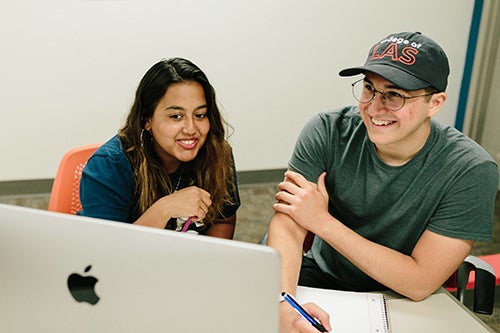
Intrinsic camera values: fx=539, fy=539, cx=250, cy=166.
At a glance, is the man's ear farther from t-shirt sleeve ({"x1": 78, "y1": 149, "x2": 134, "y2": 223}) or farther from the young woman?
t-shirt sleeve ({"x1": 78, "y1": 149, "x2": 134, "y2": 223})

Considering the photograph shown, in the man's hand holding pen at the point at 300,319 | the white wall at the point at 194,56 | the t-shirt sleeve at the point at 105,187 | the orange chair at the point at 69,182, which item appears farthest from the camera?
the white wall at the point at 194,56

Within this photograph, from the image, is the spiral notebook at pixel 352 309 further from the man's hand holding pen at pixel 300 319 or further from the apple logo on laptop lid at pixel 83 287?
the apple logo on laptop lid at pixel 83 287

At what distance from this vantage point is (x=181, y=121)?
156 centimetres

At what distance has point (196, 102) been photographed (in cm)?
155

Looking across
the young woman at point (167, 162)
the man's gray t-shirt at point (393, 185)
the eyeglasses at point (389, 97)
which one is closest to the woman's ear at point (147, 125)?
the young woman at point (167, 162)

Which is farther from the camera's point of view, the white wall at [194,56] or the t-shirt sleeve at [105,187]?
the white wall at [194,56]

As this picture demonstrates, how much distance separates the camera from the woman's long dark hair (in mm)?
1536

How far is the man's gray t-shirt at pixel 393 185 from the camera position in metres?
1.39

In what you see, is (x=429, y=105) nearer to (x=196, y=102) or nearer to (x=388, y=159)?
(x=388, y=159)

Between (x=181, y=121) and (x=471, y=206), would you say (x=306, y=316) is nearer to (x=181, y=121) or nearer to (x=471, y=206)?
(x=471, y=206)

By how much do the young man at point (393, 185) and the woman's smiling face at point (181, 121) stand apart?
0.29m

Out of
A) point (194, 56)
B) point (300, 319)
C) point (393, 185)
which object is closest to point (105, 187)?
point (300, 319)

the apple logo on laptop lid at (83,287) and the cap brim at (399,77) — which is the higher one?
the cap brim at (399,77)

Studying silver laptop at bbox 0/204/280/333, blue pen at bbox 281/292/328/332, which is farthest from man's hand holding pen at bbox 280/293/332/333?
silver laptop at bbox 0/204/280/333
